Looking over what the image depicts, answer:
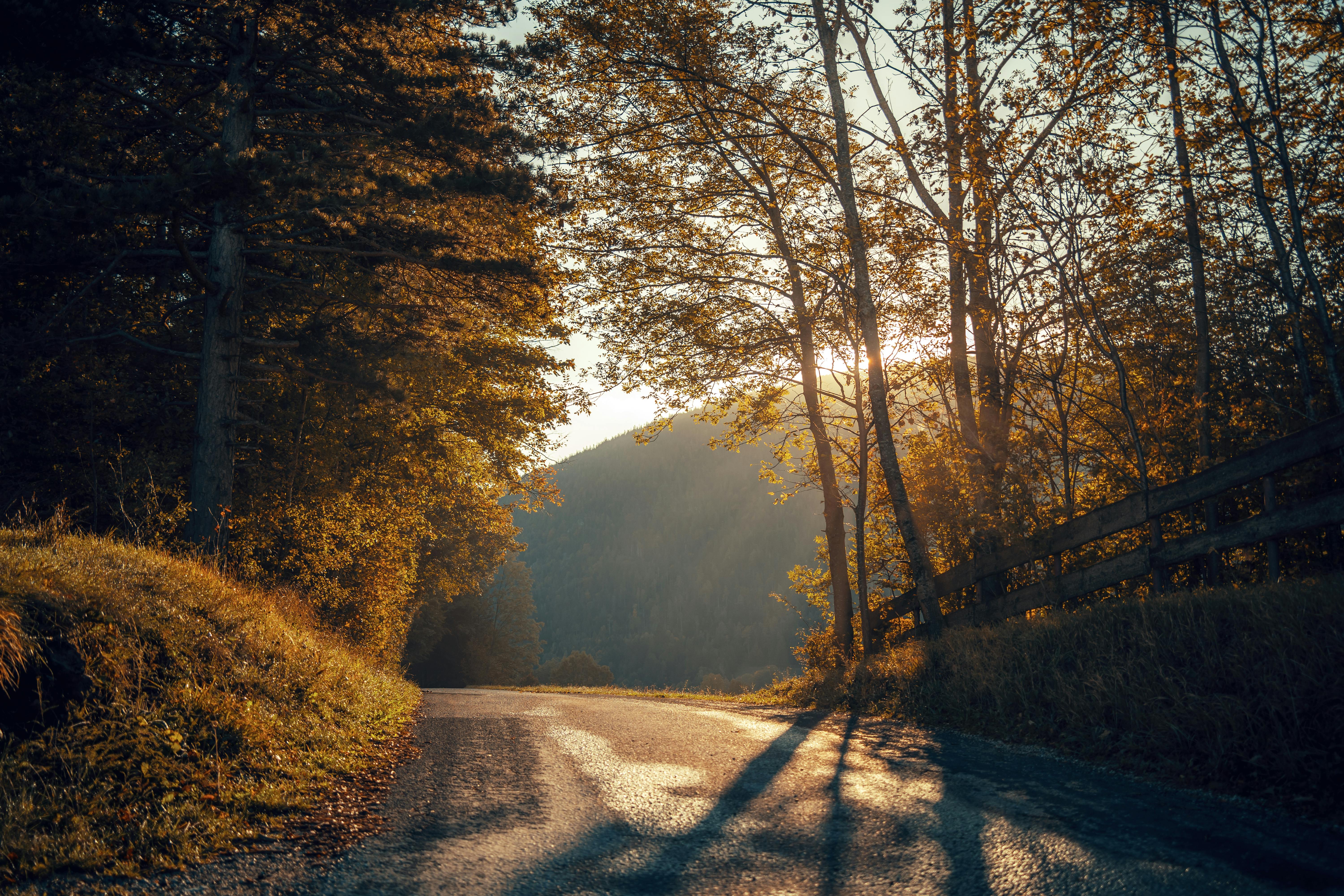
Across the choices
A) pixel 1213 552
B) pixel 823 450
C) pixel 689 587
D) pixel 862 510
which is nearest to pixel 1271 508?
pixel 1213 552

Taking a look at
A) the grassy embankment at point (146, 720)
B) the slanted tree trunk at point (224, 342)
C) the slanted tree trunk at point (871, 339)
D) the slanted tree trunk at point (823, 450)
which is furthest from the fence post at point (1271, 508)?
the slanted tree trunk at point (224, 342)

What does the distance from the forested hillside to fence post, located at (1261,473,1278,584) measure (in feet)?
419

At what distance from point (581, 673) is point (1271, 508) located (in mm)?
57884

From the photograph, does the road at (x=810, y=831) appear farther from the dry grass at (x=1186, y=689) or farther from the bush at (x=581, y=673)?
the bush at (x=581, y=673)

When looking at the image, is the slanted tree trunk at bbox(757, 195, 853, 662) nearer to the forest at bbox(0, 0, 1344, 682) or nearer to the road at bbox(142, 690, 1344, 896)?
the forest at bbox(0, 0, 1344, 682)

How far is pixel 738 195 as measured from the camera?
13781 millimetres

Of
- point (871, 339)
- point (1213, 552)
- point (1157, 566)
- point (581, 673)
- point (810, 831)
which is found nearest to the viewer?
point (810, 831)

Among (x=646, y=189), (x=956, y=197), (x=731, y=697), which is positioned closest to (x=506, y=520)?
(x=731, y=697)

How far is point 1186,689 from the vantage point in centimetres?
518

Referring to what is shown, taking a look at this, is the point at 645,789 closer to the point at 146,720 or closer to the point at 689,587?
the point at 146,720

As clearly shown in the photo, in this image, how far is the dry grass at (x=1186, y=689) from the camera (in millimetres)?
4219

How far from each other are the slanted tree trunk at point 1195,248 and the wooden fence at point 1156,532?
1131mm

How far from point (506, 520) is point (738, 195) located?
13.6 meters

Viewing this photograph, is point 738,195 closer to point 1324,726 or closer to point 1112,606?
point 1112,606
